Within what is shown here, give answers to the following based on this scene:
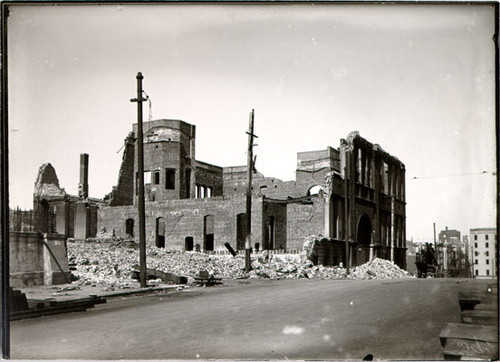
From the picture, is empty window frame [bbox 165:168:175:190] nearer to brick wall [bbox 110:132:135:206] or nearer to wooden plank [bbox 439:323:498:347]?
brick wall [bbox 110:132:135:206]

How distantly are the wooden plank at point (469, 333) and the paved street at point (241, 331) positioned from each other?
0.46 metres

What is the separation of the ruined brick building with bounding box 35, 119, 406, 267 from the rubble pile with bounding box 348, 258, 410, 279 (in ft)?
7.25

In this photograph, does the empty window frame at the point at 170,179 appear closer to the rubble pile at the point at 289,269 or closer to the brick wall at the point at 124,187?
the brick wall at the point at 124,187

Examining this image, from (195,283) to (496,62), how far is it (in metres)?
10.1

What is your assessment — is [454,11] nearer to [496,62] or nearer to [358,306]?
[496,62]

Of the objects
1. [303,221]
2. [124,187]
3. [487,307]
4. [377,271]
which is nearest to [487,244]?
[487,307]

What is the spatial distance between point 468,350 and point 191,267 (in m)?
13.8

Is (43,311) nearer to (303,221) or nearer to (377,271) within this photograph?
(377,271)

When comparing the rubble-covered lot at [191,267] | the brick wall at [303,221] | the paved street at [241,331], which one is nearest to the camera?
the paved street at [241,331]

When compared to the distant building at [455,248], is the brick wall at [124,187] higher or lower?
higher

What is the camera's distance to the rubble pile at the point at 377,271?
21928 millimetres

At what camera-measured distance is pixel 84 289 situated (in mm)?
11812

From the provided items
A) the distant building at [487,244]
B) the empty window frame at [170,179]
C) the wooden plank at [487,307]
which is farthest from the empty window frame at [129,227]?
the wooden plank at [487,307]

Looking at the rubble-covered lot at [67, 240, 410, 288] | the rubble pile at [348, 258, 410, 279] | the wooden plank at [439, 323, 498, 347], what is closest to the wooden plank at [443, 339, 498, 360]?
the wooden plank at [439, 323, 498, 347]
